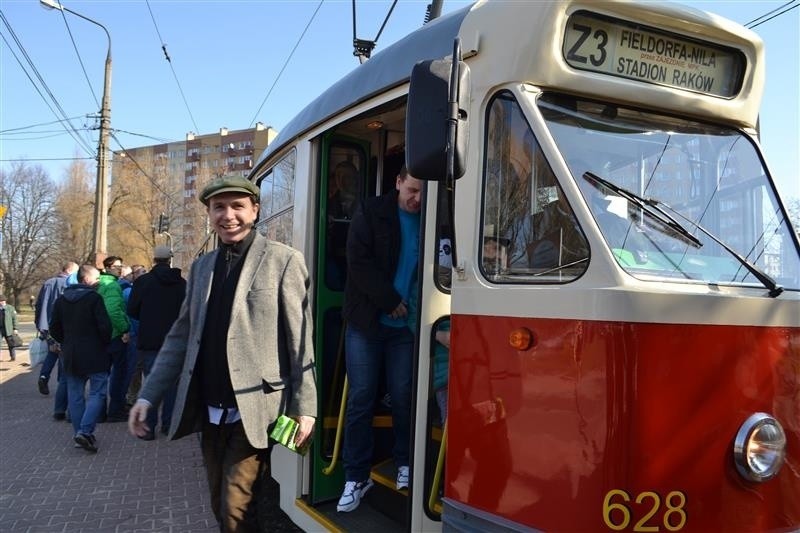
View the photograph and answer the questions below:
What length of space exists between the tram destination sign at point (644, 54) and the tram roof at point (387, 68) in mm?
546

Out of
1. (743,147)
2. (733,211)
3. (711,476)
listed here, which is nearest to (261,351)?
(711,476)

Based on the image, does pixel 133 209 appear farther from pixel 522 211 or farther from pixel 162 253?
pixel 522 211

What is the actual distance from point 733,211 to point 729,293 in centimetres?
60

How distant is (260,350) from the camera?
285 cm

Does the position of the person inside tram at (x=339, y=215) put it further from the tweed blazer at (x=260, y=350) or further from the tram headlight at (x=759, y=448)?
the tram headlight at (x=759, y=448)

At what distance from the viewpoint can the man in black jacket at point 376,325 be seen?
347 centimetres

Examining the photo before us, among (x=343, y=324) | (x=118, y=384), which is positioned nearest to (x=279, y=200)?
(x=343, y=324)

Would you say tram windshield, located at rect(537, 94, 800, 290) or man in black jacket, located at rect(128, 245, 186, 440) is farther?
man in black jacket, located at rect(128, 245, 186, 440)

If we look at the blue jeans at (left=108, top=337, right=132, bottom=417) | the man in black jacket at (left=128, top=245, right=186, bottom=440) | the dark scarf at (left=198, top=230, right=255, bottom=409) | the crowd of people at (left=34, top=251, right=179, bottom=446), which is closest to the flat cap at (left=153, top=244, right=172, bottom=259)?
the crowd of people at (left=34, top=251, right=179, bottom=446)

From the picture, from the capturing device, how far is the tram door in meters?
3.94

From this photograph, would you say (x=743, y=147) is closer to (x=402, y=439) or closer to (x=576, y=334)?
(x=576, y=334)

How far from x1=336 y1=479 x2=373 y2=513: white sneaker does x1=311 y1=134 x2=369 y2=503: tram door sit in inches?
11.2

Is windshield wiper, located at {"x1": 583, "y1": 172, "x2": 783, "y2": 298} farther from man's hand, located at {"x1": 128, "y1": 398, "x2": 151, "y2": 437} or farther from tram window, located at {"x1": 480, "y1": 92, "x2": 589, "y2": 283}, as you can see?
man's hand, located at {"x1": 128, "y1": 398, "x2": 151, "y2": 437}

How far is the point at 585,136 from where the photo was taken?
2.44 metres
